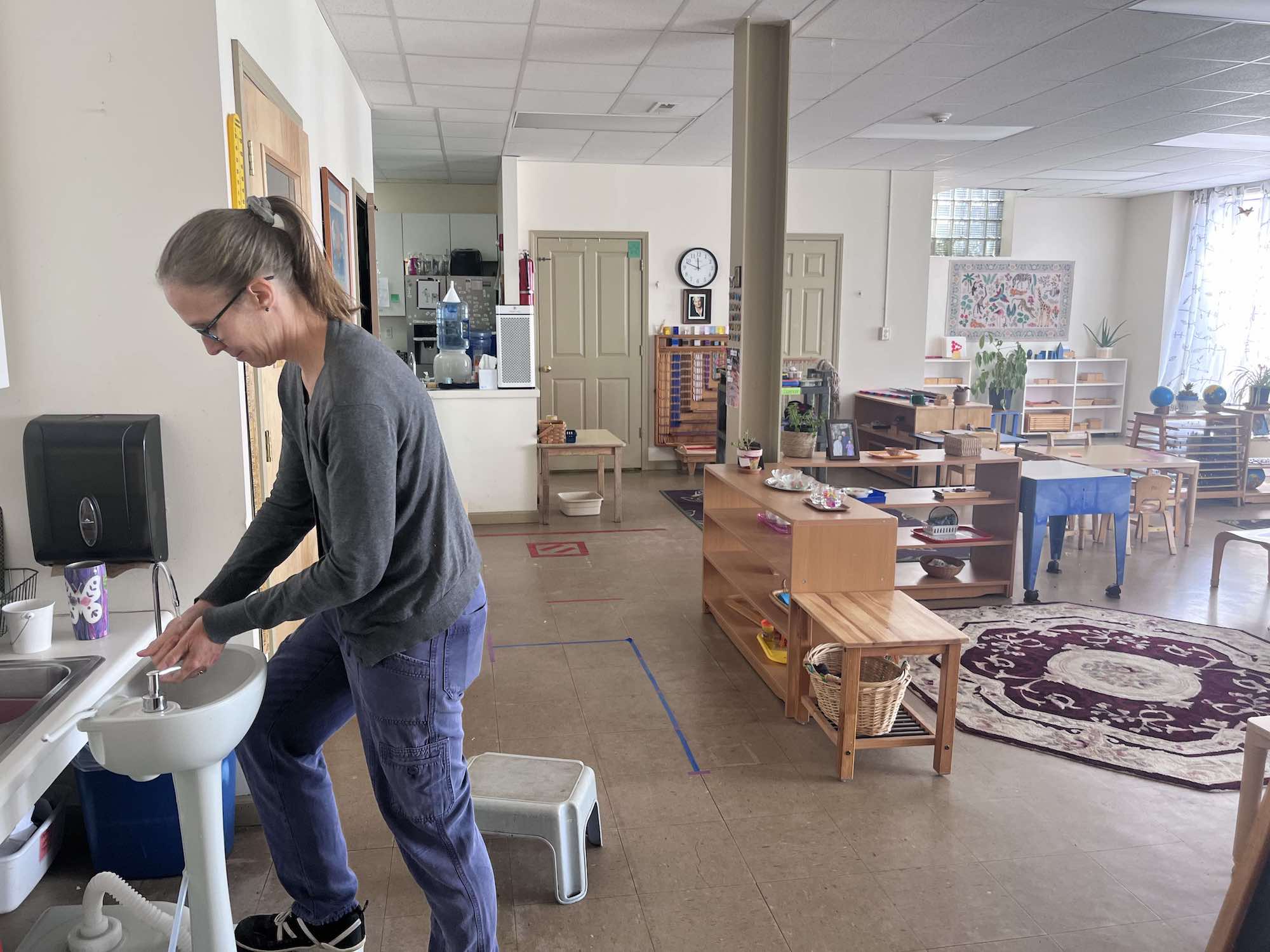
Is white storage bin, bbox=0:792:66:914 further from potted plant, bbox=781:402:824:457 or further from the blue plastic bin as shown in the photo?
potted plant, bbox=781:402:824:457

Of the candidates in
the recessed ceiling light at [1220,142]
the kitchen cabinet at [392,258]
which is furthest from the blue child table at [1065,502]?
the kitchen cabinet at [392,258]

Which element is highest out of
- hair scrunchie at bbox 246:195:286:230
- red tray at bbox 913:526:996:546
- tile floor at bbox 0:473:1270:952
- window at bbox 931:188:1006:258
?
window at bbox 931:188:1006:258

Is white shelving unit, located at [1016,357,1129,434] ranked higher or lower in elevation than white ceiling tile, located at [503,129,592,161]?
lower

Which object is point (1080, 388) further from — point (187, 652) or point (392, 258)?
point (187, 652)

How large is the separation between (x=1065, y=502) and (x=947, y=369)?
5.44m

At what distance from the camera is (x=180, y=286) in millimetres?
1501

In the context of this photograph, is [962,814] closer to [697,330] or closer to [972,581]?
[972,581]

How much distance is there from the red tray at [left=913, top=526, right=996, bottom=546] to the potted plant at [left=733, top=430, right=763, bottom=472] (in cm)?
Answer: 113

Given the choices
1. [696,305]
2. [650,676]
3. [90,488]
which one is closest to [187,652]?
[90,488]

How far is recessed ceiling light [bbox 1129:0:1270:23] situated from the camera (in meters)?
4.05

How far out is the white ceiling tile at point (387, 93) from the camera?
5.64m

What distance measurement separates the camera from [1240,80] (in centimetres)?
533

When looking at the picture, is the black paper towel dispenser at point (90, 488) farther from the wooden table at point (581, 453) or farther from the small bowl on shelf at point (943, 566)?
the wooden table at point (581, 453)

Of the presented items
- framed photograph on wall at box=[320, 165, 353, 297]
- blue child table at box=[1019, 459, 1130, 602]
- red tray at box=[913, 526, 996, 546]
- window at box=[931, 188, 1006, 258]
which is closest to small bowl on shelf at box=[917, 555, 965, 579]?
red tray at box=[913, 526, 996, 546]
